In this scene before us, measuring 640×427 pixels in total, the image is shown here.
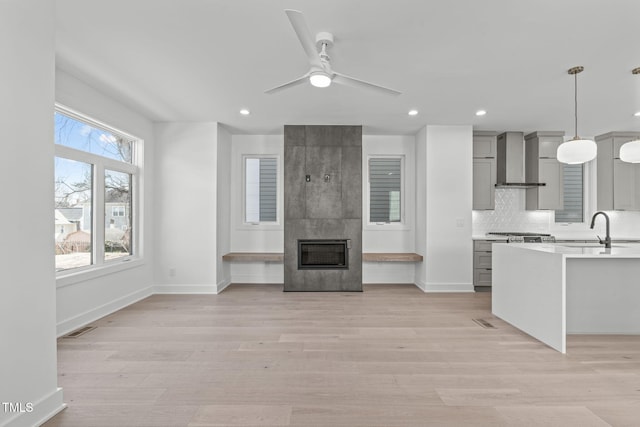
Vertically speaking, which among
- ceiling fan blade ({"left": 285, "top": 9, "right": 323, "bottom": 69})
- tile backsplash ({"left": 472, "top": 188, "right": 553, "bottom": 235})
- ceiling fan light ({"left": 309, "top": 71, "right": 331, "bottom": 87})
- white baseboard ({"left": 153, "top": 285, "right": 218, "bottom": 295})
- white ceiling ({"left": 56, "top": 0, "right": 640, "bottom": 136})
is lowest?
white baseboard ({"left": 153, "top": 285, "right": 218, "bottom": 295})

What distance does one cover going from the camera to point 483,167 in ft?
18.2

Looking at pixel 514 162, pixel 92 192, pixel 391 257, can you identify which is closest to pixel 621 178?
pixel 514 162

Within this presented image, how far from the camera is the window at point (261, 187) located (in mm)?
5914

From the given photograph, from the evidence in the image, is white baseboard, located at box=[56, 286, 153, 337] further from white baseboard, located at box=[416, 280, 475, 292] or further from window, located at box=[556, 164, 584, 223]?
window, located at box=[556, 164, 584, 223]

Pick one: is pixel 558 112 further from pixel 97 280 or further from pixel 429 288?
pixel 97 280

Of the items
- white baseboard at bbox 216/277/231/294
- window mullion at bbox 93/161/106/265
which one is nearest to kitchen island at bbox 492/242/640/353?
white baseboard at bbox 216/277/231/294

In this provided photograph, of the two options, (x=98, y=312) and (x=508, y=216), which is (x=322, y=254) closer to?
(x=98, y=312)

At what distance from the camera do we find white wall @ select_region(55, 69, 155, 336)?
335 cm

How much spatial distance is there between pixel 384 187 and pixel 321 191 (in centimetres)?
134

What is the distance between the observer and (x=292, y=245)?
5238 millimetres

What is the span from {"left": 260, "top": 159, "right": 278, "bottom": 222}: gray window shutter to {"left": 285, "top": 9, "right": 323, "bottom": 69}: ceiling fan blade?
358 centimetres

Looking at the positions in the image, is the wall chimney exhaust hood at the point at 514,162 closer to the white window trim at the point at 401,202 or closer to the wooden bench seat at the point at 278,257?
the white window trim at the point at 401,202

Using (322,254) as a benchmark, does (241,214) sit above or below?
above

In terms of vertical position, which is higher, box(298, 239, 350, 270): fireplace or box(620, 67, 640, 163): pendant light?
box(620, 67, 640, 163): pendant light
